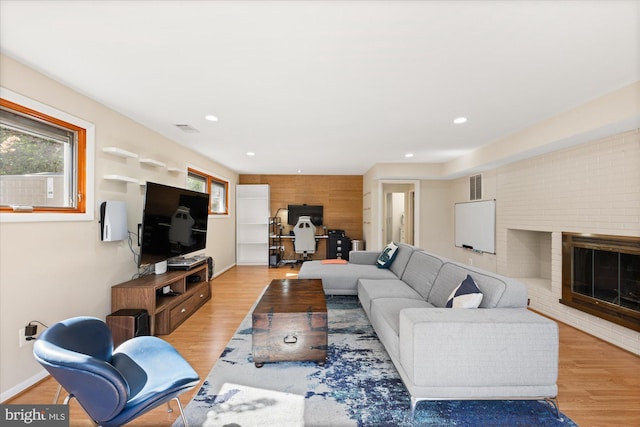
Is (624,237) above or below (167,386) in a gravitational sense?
above

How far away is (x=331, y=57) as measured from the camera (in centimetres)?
201

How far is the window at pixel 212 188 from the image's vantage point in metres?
5.34

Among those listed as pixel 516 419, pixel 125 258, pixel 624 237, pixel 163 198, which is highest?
pixel 163 198

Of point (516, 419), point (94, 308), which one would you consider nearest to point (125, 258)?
point (94, 308)

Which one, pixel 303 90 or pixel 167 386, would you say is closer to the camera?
pixel 167 386

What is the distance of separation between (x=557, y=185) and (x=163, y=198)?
191 inches

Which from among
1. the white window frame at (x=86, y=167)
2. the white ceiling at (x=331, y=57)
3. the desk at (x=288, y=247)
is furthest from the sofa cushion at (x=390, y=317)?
the desk at (x=288, y=247)

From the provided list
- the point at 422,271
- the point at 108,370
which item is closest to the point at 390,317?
the point at 422,271

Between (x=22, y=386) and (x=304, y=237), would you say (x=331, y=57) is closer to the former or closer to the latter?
(x=22, y=386)

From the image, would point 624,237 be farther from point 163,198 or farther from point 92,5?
point 163,198

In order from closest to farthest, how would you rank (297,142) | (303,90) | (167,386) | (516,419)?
(167,386) → (516,419) → (303,90) → (297,142)

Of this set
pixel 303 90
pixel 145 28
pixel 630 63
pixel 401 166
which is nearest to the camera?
pixel 145 28

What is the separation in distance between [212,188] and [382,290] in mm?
4531

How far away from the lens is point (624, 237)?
2881 mm
